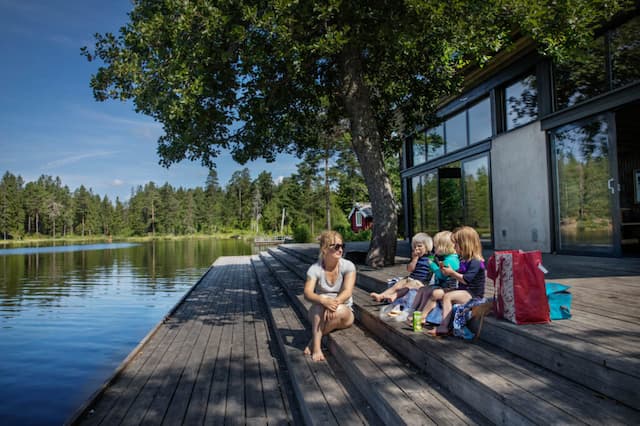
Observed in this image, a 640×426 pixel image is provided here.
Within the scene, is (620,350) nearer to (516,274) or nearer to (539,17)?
(516,274)

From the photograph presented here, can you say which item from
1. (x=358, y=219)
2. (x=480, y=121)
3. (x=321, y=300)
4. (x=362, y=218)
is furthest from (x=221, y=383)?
(x=358, y=219)

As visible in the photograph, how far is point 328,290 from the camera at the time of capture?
13.7 feet

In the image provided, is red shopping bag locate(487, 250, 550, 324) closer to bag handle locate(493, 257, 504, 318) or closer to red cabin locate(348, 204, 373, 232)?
bag handle locate(493, 257, 504, 318)

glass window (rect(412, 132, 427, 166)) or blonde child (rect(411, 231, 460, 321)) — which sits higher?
glass window (rect(412, 132, 427, 166))

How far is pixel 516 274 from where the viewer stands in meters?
3.06

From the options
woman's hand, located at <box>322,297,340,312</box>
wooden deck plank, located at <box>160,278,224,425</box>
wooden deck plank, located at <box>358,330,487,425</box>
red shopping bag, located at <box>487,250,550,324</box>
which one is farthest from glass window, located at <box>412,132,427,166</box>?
wooden deck plank, located at <box>358,330,487,425</box>

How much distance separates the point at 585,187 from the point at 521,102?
2927 mm

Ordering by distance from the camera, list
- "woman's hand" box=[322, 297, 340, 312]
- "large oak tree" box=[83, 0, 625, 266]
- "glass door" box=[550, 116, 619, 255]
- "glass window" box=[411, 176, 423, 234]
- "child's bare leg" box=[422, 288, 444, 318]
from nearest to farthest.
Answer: "child's bare leg" box=[422, 288, 444, 318] → "woman's hand" box=[322, 297, 340, 312] → "large oak tree" box=[83, 0, 625, 266] → "glass door" box=[550, 116, 619, 255] → "glass window" box=[411, 176, 423, 234]

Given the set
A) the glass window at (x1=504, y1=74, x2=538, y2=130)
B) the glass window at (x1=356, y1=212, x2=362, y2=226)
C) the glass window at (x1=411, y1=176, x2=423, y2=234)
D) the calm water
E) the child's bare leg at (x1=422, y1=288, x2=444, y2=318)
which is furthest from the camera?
the glass window at (x1=356, y1=212, x2=362, y2=226)

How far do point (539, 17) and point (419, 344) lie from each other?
207 inches

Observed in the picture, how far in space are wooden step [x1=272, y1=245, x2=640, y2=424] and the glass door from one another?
19.4 feet

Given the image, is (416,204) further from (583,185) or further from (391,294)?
(391,294)

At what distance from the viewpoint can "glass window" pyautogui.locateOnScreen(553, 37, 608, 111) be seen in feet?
24.7

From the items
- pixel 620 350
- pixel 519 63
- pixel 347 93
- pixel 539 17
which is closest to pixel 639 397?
pixel 620 350
